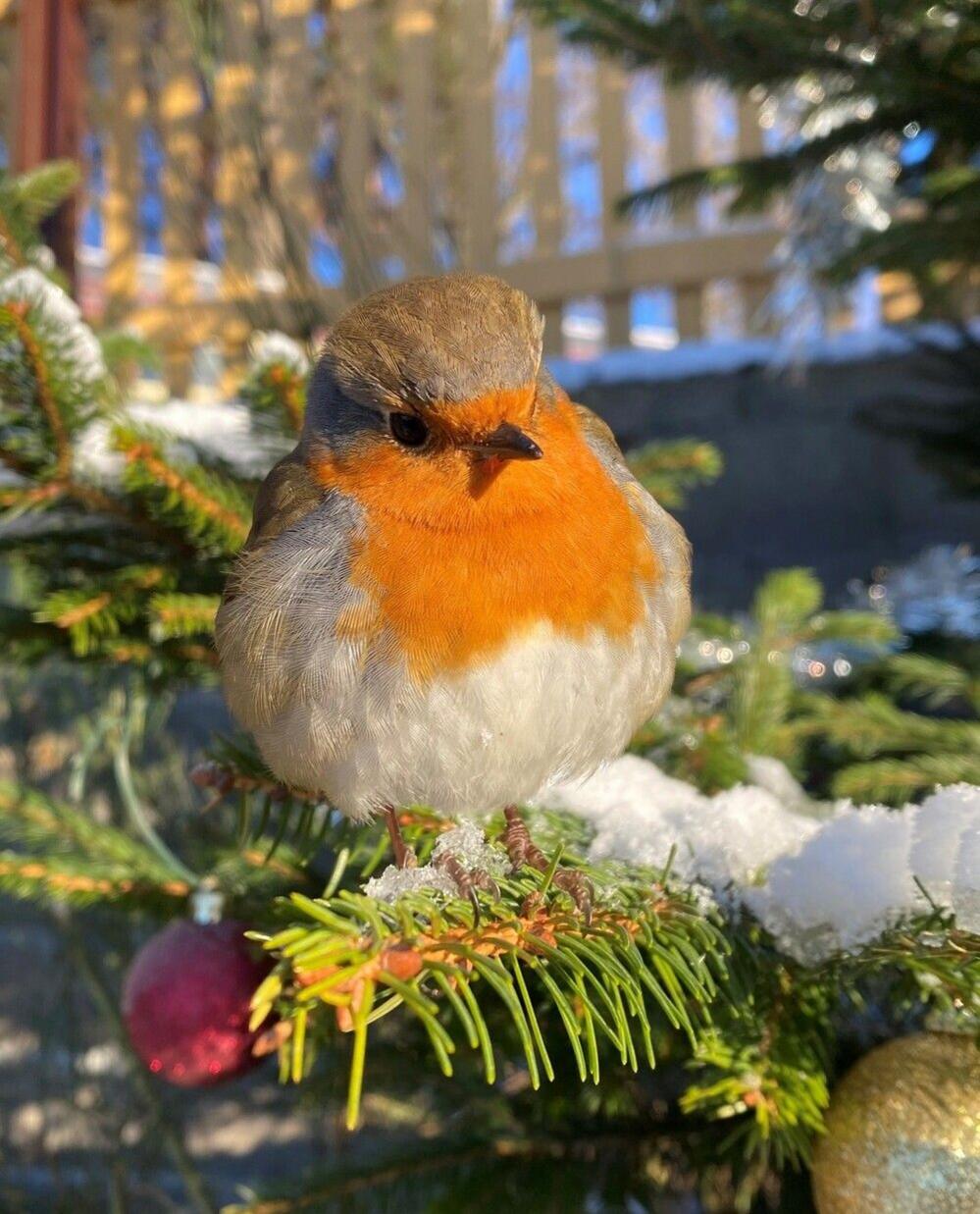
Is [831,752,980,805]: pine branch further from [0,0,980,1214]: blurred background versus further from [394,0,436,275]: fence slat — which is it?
[394,0,436,275]: fence slat

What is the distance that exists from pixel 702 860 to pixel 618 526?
0.30 metres

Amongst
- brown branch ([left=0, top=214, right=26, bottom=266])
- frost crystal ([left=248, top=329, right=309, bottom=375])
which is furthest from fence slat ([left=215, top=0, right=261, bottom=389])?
brown branch ([left=0, top=214, right=26, bottom=266])

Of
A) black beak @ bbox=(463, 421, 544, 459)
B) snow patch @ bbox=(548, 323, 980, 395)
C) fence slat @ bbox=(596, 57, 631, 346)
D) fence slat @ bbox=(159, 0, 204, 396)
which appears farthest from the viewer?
fence slat @ bbox=(596, 57, 631, 346)

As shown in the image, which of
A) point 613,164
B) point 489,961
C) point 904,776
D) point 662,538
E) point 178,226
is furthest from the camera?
point 613,164

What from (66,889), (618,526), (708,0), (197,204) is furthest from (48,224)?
(618,526)

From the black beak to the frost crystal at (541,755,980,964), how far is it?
0.34 metres

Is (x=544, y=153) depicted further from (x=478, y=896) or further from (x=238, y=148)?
(x=478, y=896)

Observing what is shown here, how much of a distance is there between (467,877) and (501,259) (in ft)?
9.18

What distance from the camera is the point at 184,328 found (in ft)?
10.7

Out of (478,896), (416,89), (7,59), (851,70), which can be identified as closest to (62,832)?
(478,896)

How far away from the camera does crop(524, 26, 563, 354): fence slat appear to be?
3.18m

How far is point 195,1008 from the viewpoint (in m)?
0.99

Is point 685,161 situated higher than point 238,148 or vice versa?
point 238,148

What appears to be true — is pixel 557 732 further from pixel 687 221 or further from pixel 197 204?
pixel 687 221
